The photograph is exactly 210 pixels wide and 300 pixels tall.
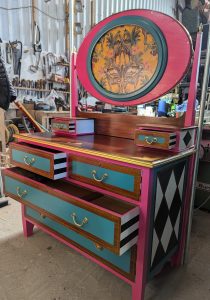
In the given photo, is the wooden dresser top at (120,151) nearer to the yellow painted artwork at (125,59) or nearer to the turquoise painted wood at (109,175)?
the turquoise painted wood at (109,175)

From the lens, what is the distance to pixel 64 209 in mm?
1087

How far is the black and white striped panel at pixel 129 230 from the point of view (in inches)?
34.9

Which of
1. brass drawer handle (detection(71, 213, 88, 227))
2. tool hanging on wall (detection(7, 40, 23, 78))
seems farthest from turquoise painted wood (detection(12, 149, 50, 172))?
tool hanging on wall (detection(7, 40, 23, 78))

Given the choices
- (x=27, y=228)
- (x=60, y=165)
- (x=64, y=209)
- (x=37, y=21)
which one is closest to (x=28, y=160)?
(x=60, y=165)

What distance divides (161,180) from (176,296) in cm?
64

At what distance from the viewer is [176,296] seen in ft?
3.80

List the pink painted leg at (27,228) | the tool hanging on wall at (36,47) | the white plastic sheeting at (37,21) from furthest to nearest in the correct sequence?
the tool hanging on wall at (36,47), the white plastic sheeting at (37,21), the pink painted leg at (27,228)

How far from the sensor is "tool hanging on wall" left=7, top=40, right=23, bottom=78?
11.3ft

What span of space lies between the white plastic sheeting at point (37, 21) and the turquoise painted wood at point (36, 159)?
2676 millimetres

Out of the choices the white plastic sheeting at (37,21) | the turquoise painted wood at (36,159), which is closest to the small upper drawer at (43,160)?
the turquoise painted wood at (36,159)

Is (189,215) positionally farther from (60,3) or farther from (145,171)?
(60,3)

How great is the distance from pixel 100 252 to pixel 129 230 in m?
0.33

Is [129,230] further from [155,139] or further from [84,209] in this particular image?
[155,139]

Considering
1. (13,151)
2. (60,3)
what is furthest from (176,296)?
(60,3)
